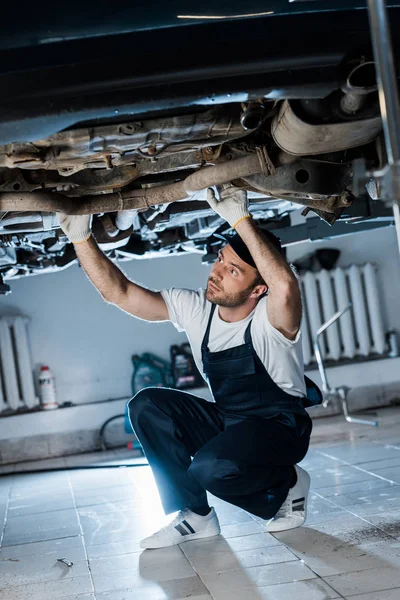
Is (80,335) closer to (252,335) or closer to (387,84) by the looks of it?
(252,335)

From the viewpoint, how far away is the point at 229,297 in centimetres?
274

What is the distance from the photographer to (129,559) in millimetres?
2451

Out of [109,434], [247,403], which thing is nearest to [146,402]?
[247,403]

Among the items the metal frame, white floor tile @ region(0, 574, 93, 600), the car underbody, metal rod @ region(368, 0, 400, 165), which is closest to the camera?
metal rod @ region(368, 0, 400, 165)

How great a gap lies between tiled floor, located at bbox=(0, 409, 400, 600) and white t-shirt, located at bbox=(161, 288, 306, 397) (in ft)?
1.69

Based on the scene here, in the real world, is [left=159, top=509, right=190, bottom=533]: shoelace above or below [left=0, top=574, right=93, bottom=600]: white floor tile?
above

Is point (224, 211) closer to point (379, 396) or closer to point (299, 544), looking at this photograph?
point (299, 544)

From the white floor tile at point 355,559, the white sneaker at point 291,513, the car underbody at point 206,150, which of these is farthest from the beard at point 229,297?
the white floor tile at point 355,559

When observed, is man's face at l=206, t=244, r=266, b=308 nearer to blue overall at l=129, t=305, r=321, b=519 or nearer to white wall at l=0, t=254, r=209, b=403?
blue overall at l=129, t=305, r=321, b=519

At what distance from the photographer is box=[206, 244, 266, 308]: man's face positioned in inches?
108

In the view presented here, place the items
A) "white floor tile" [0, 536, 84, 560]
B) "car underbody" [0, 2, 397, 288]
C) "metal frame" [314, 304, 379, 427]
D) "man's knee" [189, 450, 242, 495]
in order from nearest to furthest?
"car underbody" [0, 2, 397, 288] → "man's knee" [189, 450, 242, 495] → "white floor tile" [0, 536, 84, 560] → "metal frame" [314, 304, 379, 427]

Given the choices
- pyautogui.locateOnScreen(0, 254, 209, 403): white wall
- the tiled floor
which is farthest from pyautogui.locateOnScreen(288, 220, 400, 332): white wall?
the tiled floor

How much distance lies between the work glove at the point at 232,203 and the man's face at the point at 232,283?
0.26 m

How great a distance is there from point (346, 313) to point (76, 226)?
3.82m
